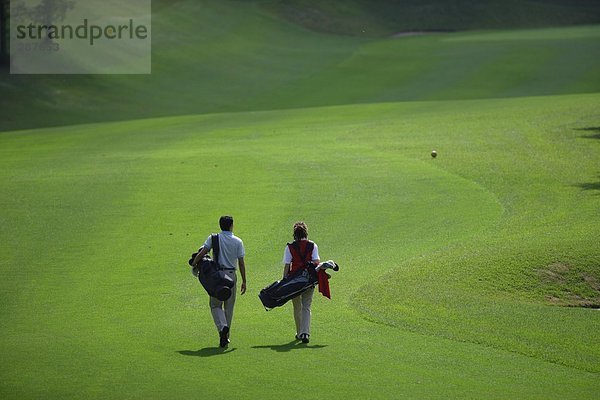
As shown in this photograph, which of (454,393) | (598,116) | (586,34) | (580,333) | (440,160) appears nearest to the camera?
(454,393)

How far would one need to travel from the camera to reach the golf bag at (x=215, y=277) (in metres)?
15.3

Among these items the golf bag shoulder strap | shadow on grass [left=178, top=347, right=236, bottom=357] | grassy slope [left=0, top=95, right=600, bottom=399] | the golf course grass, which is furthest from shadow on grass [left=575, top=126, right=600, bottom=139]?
shadow on grass [left=178, top=347, right=236, bottom=357]

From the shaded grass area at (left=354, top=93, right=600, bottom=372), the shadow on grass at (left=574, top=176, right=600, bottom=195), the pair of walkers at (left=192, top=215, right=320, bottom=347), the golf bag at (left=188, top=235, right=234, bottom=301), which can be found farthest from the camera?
the shadow on grass at (left=574, top=176, right=600, bottom=195)

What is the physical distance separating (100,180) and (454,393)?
1938 cm

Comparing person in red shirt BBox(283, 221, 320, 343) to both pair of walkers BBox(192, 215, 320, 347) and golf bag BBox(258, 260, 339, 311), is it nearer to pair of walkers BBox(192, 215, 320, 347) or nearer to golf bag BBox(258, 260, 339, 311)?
pair of walkers BBox(192, 215, 320, 347)

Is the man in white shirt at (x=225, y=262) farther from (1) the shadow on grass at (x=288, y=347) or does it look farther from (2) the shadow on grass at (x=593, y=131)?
(2) the shadow on grass at (x=593, y=131)

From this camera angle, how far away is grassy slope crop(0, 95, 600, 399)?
14.2 meters

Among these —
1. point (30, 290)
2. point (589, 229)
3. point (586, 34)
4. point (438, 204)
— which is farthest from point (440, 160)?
point (586, 34)

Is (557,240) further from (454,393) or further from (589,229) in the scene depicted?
(454,393)

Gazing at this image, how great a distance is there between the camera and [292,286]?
15.6 m

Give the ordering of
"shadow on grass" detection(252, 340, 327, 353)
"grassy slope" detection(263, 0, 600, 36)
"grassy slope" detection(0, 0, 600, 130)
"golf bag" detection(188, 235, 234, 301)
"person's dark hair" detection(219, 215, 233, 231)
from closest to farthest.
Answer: "golf bag" detection(188, 235, 234, 301) → "shadow on grass" detection(252, 340, 327, 353) → "person's dark hair" detection(219, 215, 233, 231) → "grassy slope" detection(0, 0, 600, 130) → "grassy slope" detection(263, 0, 600, 36)

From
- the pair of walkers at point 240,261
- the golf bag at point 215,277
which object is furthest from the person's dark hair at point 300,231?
the golf bag at point 215,277

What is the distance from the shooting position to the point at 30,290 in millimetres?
19766

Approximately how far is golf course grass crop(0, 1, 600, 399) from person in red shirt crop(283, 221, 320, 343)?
366 millimetres
